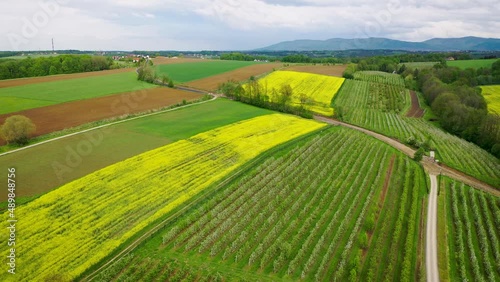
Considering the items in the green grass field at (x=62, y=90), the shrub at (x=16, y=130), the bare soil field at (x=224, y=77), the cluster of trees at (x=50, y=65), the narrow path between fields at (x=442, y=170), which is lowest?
the narrow path between fields at (x=442, y=170)

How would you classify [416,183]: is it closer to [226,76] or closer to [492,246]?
[492,246]

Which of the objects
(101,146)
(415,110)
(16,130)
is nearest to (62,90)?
(16,130)

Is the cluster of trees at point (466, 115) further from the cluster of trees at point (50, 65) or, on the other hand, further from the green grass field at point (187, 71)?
the cluster of trees at point (50, 65)

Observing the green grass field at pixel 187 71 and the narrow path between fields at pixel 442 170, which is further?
the green grass field at pixel 187 71

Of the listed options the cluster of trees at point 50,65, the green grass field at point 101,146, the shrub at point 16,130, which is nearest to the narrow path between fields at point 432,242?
the green grass field at point 101,146

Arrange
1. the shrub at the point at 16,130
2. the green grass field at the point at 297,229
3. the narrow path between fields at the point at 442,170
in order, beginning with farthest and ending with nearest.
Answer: the shrub at the point at 16,130 → the narrow path between fields at the point at 442,170 → the green grass field at the point at 297,229

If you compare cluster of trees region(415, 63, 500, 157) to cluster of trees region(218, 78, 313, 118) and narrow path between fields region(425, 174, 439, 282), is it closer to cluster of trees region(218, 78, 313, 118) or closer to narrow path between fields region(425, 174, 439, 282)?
narrow path between fields region(425, 174, 439, 282)

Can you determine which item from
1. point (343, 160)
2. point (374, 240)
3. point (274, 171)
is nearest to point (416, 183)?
point (343, 160)

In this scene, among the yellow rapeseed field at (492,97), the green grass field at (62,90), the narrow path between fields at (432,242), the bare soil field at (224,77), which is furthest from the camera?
the bare soil field at (224,77)
